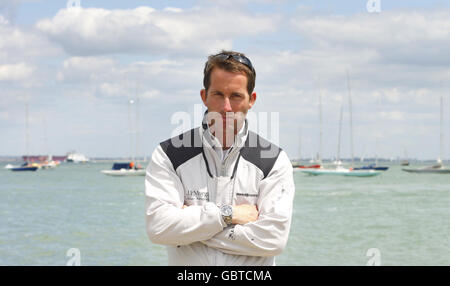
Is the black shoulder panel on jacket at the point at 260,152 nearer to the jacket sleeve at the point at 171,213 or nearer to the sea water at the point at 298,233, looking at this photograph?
the jacket sleeve at the point at 171,213

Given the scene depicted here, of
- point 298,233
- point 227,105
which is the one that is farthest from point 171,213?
point 298,233

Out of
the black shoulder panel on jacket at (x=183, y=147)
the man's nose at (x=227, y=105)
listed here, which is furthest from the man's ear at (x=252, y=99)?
the black shoulder panel on jacket at (x=183, y=147)

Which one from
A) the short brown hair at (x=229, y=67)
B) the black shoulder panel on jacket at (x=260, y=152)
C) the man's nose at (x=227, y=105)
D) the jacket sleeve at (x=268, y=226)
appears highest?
the short brown hair at (x=229, y=67)

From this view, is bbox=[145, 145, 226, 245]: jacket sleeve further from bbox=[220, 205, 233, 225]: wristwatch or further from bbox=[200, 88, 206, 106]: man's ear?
bbox=[200, 88, 206, 106]: man's ear

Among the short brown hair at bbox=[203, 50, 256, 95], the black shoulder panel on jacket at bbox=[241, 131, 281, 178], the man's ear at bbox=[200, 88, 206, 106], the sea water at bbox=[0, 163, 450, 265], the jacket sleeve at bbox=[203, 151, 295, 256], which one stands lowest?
the sea water at bbox=[0, 163, 450, 265]

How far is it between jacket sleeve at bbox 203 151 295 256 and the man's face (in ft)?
1.07

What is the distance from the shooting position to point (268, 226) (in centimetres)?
276

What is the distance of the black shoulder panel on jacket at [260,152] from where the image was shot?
2742 mm

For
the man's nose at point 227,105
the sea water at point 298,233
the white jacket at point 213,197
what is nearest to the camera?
the man's nose at point 227,105

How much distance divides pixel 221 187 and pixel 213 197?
0.22 feet

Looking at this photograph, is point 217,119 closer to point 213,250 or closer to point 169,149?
point 169,149

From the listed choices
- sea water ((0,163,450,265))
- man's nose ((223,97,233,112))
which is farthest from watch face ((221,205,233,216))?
sea water ((0,163,450,265))

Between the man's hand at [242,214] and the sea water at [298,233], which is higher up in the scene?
the man's hand at [242,214]

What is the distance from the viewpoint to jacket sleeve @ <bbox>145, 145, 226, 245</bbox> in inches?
105
